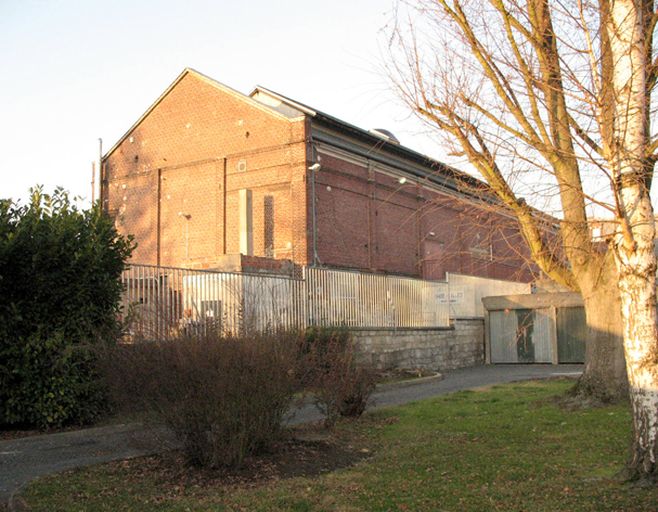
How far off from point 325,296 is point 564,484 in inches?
552

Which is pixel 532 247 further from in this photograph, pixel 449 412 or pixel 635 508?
pixel 635 508

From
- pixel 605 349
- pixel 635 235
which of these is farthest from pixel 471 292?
pixel 635 235

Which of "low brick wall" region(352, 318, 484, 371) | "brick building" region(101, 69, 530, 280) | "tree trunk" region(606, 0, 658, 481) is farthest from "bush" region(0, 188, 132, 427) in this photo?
"brick building" region(101, 69, 530, 280)

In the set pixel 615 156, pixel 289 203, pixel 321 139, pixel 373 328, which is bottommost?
pixel 373 328

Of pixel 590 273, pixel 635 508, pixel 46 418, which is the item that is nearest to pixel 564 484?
pixel 635 508

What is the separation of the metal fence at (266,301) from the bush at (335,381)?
730 millimetres

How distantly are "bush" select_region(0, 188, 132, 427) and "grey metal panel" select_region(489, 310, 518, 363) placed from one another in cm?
1861

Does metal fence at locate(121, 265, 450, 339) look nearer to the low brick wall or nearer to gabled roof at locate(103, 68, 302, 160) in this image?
the low brick wall

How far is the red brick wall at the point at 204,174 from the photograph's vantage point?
26.9 meters

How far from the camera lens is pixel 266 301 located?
18219mm

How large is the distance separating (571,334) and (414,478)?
20303mm

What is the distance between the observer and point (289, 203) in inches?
1057

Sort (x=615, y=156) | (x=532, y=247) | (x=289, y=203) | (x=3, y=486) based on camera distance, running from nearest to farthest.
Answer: (x=615, y=156)
(x=3, y=486)
(x=532, y=247)
(x=289, y=203)

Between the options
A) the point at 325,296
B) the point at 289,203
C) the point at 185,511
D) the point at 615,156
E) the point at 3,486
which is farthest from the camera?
the point at 289,203
